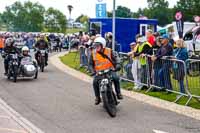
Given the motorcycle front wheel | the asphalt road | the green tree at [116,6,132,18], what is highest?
the green tree at [116,6,132,18]

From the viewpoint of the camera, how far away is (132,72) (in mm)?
16344

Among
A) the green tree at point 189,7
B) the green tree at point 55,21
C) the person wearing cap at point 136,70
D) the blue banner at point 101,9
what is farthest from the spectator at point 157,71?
the green tree at point 189,7

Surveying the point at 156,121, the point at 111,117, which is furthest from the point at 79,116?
the point at 156,121

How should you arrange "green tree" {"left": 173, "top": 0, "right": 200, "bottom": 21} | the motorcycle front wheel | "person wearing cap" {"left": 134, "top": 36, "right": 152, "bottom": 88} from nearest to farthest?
the motorcycle front wheel → "person wearing cap" {"left": 134, "top": 36, "right": 152, "bottom": 88} → "green tree" {"left": 173, "top": 0, "right": 200, "bottom": 21}

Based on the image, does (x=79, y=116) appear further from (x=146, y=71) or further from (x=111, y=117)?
(x=146, y=71)

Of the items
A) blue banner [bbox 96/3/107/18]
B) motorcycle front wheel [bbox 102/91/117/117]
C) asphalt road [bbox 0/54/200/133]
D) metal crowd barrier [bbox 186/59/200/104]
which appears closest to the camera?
asphalt road [bbox 0/54/200/133]

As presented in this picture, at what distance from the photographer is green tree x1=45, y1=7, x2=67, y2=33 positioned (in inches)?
2849

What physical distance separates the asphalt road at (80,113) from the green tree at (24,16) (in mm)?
63909

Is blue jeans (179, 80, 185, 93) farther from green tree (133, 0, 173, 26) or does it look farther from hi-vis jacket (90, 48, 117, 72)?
green tree (133, 0, 173, 26)

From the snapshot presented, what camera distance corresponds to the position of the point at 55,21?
74.9 m

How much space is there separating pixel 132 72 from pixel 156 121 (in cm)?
571

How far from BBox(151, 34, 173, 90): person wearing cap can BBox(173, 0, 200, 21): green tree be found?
88013mm

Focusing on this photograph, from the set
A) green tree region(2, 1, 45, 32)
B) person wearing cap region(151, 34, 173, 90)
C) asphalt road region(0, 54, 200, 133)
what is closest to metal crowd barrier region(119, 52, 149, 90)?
person wearing cap region(151, 34, 173, 90)

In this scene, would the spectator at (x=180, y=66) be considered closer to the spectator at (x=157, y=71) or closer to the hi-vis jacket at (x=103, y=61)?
the spectator at (x=157, y=71)
